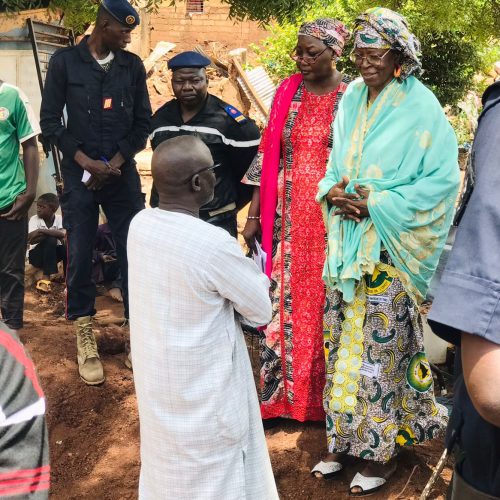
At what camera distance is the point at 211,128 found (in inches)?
176

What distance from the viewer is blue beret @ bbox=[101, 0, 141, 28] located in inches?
177

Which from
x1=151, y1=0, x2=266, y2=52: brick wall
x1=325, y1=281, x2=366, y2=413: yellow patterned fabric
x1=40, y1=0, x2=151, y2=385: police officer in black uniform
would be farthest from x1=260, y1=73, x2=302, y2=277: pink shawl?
x1=151, y1=0, x2=266, y2=52: brick wall

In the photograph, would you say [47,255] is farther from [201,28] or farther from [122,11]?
[201,28]

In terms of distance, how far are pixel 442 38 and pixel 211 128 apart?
22.1 feet

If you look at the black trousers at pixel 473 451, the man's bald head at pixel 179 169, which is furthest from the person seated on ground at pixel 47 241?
the black trousers at pixel 473 451

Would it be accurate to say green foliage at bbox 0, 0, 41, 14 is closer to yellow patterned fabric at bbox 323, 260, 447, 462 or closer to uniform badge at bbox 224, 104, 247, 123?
uniform badge at bbox 224, 104, 247, 123

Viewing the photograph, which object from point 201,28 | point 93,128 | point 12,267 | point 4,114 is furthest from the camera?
point 201,28

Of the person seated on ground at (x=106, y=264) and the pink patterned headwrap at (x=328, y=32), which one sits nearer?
the pink patterned headwrap at (x=328, y=32)

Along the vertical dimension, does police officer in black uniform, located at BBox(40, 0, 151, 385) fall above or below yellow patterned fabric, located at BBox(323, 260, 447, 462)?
above

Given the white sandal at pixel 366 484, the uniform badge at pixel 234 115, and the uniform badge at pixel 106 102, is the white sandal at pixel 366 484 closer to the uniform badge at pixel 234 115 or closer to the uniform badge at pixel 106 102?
the uniform badge at pixel 234 115

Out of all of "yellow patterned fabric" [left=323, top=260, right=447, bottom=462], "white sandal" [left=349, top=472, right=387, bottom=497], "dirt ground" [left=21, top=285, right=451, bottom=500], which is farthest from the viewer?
"dirt ground" [left=21, top=285, right=451, bottom=500]

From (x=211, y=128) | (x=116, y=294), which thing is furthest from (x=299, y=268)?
(x=116, y=294)

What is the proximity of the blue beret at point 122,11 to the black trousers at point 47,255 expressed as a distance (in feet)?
11.3

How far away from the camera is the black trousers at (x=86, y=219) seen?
4.74m
